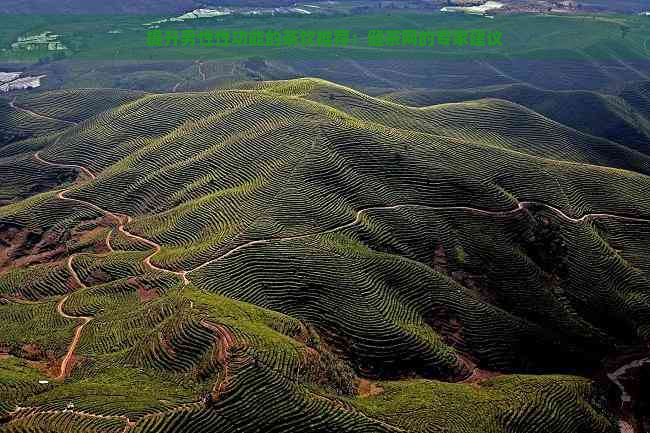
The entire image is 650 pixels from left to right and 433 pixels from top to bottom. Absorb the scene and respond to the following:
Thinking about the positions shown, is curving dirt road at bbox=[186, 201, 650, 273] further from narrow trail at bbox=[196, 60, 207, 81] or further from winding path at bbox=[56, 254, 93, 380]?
narrow trail at bbox=[196, 60, 207, 81]

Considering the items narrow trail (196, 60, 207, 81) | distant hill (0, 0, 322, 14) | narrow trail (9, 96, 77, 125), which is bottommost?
narrow trail (9, 96, 77, 125)

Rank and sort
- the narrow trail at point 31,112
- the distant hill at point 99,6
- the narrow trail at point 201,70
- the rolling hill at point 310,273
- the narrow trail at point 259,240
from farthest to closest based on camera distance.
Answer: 1. the distant hill at point 99,6
2. the narrow trail at point 201,70
3. the narrow trail at point 31,112
4. the narrow trail at point 259,240
5. the rolling hill at point 310,273

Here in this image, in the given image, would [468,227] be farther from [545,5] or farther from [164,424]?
[545,5]

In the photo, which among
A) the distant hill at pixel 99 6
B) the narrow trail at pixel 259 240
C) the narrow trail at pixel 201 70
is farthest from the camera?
the distant hill at pixel 99 6

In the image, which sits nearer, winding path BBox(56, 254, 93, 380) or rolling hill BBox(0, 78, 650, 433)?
rolling hill BBox(0, 78, 650, 433)

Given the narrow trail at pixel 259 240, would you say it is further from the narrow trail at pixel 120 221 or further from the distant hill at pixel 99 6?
the distant hill at pixel 99 6

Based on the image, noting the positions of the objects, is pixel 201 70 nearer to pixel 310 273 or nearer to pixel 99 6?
pixel 99 6

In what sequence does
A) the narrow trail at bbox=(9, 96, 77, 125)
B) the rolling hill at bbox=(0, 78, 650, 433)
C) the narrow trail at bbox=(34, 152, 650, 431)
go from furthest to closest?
the narrow trail at bbox=(9, 96, 77, 125)
the narrow trail at bbox=(34, 152, 650, 431)
the rolling hill at bbox=(0, 78, 650, 433)

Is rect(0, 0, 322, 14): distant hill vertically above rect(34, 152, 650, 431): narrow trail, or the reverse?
rect(0, 0, 322, 14): distant hill

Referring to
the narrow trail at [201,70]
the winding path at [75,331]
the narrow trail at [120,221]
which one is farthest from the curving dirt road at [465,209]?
the narrow trail at [201,70]

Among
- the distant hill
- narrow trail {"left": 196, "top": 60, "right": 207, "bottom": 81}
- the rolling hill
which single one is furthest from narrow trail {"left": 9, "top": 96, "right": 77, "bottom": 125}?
the distant hill
